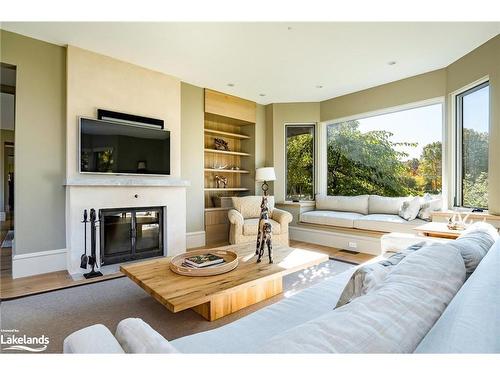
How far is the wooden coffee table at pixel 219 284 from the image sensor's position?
5.47 feet

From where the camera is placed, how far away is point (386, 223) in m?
3.80

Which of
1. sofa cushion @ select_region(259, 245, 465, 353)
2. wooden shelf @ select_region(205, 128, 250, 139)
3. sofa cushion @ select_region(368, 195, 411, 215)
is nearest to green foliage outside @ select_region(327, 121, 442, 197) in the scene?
sofa cushion @ select_region(368, 195, 411, 215)

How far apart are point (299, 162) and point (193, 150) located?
2.16 metres

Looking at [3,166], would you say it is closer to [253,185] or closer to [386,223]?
[253,185]

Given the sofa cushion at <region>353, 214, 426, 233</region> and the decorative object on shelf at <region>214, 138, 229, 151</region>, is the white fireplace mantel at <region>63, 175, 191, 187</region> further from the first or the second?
the sofa cushion at <region>353, 214, 426, 233</region>

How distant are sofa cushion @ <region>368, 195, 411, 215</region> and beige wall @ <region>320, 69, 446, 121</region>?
148 centimetres

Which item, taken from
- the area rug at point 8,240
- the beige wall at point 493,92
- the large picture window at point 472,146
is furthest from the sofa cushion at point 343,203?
the area rug at point 8,240

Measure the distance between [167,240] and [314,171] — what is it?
122 inches

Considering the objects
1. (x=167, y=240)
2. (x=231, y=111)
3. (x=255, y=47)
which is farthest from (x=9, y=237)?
(x=255, y=47)

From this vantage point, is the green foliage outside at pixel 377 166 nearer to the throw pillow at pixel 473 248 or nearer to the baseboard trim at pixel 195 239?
the baseboard trim at pixel 195 239

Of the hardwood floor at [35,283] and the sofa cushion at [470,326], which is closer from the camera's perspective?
the sofa cushion at [470,326]

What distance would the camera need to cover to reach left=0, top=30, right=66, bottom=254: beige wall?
2.87 metres

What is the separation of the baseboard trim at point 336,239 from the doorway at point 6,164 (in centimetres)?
400

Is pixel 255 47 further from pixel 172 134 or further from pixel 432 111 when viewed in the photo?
pixel 432 111
